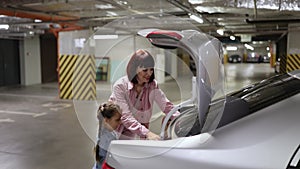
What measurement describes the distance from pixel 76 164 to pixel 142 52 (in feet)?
6.85

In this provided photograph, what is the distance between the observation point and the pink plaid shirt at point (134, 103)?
1.75 meters

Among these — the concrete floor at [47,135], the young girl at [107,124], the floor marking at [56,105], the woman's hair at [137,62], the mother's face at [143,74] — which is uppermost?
the woman's hair at [137,62]

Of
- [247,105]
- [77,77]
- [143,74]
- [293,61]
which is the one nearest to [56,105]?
[77,77]

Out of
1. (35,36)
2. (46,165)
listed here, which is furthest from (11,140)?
(35,36)

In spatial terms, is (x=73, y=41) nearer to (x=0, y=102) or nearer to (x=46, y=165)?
(x=0, y=102)

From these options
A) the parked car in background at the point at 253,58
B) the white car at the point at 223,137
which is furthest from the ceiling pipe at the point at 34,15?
the parked car in background at the point at 253,58

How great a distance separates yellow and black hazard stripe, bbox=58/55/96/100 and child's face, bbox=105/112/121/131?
19.5ft

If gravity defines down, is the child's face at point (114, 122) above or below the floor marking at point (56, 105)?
above

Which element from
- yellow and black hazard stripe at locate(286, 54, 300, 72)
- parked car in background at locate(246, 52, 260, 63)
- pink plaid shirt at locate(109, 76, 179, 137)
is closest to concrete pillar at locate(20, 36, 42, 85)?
yellow and black hazard stripe at locate(286, 54, 300, 72)

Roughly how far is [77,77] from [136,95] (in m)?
6.19

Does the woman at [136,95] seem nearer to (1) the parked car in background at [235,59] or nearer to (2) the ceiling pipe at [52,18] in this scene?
(2) the ceiling pipe at [52,18]

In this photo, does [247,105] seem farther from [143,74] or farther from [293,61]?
[293,61]

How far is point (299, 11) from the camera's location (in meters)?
6.52

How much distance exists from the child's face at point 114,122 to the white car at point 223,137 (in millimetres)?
528
